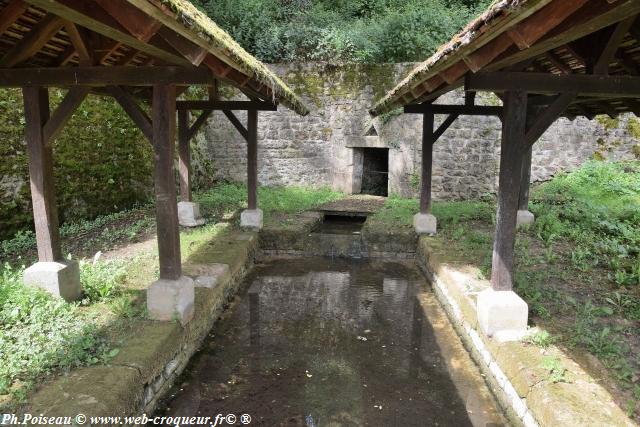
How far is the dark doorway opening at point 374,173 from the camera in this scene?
A: 46.5 ft

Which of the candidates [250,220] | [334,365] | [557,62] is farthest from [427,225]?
[334,365]

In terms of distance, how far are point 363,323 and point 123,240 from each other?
4.36 meters

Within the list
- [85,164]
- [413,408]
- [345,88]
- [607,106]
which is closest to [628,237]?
[607,106]

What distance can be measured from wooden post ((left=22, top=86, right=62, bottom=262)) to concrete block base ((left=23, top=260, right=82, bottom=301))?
119 millimetres

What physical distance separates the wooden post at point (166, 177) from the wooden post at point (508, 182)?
327 cm

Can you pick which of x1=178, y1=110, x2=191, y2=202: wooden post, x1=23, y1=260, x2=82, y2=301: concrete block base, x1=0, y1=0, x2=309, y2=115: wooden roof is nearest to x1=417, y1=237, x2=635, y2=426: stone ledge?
x1=0, y1=0, x2=309, y2=115: wooden roof

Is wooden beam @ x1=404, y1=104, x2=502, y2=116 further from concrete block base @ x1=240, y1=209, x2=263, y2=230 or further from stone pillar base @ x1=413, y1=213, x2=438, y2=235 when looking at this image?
concrete block base @ x1=240, y1=209, x2=263, y2=230

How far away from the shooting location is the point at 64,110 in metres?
4.34

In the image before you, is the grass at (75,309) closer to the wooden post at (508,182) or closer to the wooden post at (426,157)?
the wooden post at (508,182)

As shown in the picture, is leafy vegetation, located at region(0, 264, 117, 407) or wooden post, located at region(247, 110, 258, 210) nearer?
leafy vegetation, located at region(0, 264, 117, 407)

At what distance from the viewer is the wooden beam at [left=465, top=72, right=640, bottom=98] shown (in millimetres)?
4113

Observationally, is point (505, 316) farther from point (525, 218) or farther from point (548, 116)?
point (525, 218)

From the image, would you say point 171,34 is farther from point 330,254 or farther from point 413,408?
point 330,254

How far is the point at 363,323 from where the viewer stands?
5.68 m
